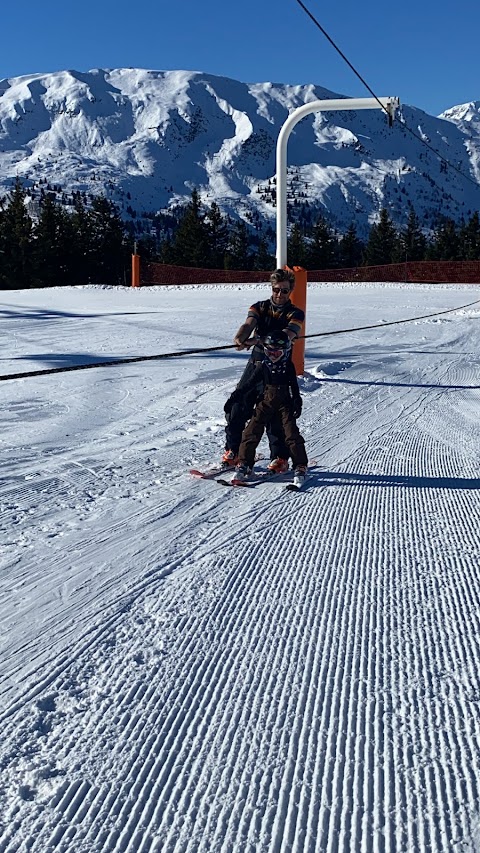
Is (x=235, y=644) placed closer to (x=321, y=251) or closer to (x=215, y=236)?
(x=215, y=236)

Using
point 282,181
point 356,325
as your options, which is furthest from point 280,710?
point 356,325

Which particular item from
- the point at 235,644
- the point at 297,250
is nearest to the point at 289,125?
the point at 235,644

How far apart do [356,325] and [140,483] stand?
44.8ft

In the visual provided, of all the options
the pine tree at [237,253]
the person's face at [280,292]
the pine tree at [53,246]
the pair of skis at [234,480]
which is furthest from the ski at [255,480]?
the pine tree at [237,253]

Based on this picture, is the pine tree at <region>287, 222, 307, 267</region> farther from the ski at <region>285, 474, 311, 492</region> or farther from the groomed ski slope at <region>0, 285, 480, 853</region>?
the ski at <region>285, 474, 311, 492</region>

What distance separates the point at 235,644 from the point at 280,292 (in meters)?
2.97

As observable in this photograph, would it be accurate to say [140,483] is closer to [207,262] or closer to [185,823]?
[185,823]

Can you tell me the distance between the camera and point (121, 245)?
197 feet

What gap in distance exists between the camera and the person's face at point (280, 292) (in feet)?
18.3

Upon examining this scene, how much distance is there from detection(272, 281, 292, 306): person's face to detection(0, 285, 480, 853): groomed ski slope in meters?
1.35

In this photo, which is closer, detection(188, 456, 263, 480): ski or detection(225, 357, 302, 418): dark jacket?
detection(225, 357, 302, 418): dark jacket

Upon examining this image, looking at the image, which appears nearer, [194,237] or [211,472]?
[211,472]

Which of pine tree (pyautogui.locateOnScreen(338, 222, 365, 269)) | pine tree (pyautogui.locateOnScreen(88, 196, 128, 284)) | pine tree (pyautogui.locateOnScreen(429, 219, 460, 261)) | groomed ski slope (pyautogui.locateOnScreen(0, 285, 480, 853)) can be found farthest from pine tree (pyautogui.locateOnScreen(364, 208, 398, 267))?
groomed ski slope (pyautogui.locateOnScreen(0, 285, 480, 853))

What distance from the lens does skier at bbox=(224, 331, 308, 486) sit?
221 inches
